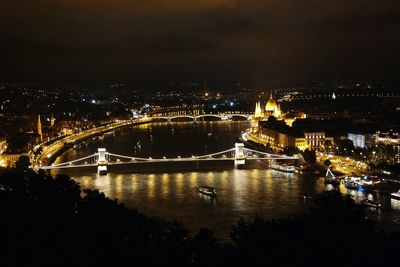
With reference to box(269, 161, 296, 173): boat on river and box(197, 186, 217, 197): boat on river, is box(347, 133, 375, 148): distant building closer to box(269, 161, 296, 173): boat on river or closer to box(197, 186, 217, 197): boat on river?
box(269, 161, 296, 173): boat on river

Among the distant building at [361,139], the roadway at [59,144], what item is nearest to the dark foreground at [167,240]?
the roadway at [59,144]

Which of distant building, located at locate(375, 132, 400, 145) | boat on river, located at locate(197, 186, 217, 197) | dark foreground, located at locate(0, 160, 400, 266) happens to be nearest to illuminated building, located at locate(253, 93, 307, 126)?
distant building, located at locate(375, 132, 400, 145)

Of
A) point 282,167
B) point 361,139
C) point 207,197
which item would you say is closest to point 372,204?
point 207,197

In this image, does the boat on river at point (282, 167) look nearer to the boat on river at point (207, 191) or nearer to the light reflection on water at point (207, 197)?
the light reflection on water at point (207, 197)

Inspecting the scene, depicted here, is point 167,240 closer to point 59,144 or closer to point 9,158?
point 9,158

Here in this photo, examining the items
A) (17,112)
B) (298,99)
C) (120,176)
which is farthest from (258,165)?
(298,99)

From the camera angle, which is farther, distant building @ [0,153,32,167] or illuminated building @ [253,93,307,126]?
illuminated building @ [253,93,307,126]
